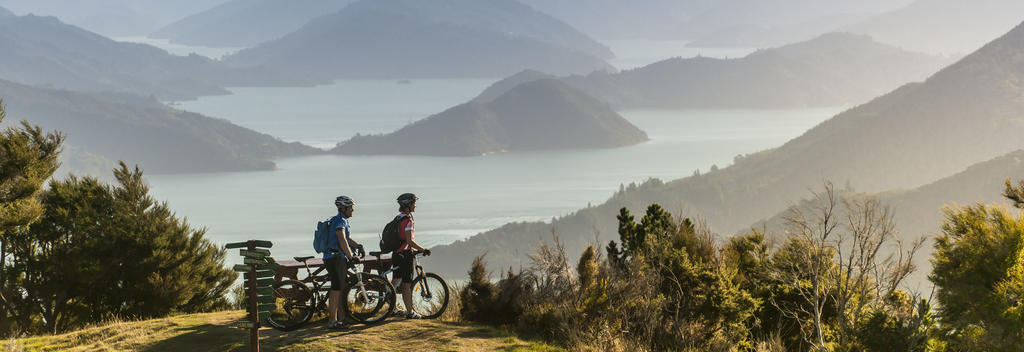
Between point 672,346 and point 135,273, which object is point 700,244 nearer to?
point 672,346

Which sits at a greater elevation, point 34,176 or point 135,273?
point 34,176

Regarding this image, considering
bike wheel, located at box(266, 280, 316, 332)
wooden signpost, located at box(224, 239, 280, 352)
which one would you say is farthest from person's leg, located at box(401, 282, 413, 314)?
wooden signpost, located at box(224, 239, 280, 352)

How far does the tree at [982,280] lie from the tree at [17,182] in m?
24.9

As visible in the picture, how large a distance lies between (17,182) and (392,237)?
1579 cm

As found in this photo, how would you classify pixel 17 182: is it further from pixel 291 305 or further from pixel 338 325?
pixel 338 325


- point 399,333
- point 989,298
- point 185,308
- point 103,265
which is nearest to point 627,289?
point 399,333

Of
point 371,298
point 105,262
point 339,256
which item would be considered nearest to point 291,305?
point 371,298

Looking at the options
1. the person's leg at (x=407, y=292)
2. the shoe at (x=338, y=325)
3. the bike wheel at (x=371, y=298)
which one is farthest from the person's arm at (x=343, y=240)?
the person's leg at (x=407, y=292)

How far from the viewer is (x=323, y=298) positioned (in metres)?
15.1

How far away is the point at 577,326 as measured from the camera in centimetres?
1530

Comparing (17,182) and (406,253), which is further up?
(17,182)

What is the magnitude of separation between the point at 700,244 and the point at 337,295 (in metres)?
9.85

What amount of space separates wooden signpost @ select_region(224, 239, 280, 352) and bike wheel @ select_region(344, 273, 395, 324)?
2.66 m

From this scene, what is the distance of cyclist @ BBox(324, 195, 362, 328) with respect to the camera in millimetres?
13906
